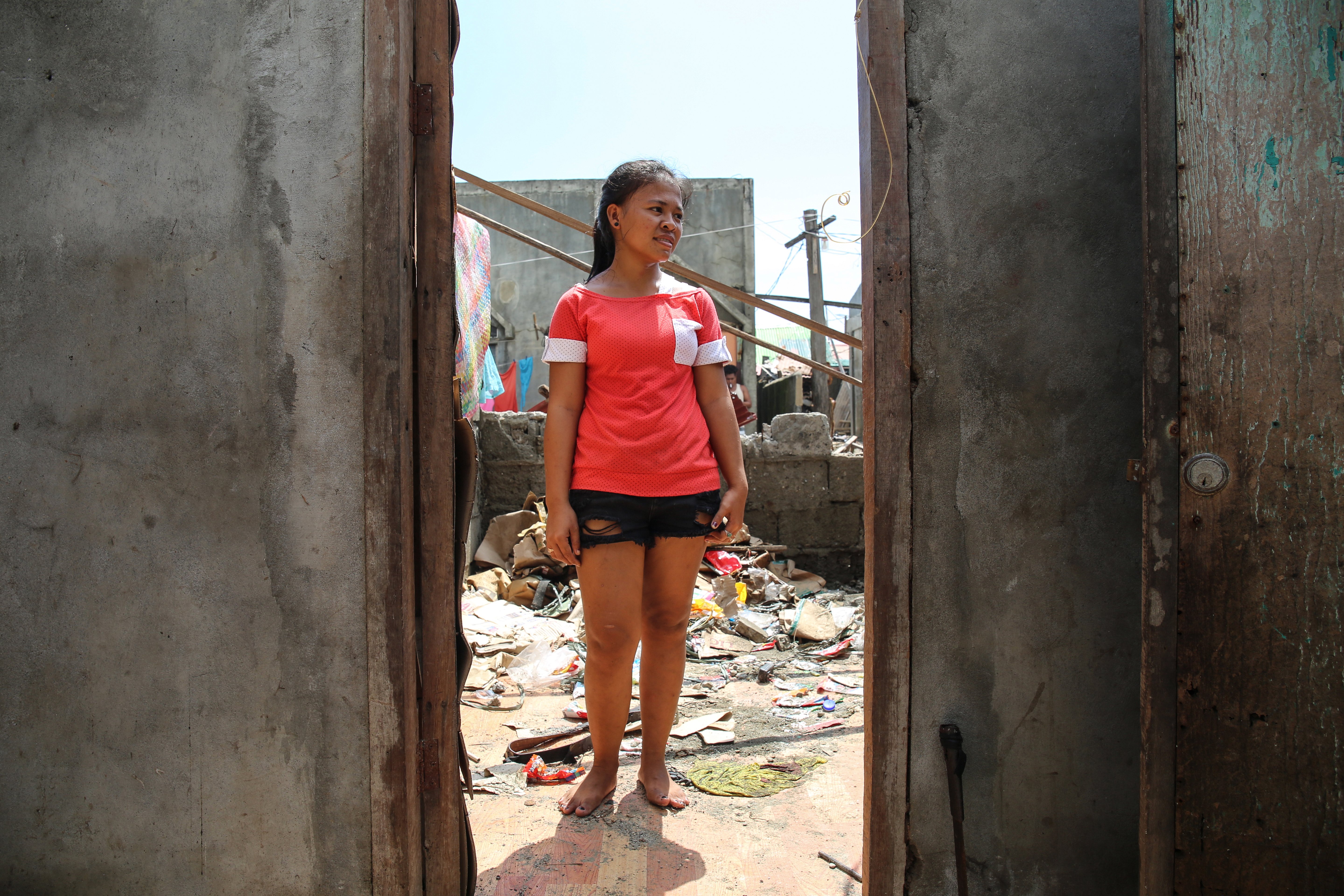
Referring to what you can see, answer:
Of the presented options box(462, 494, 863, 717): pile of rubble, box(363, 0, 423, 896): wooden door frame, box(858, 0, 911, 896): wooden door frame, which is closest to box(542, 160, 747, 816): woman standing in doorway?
box(363, 0, 423, 896): wooden door frame

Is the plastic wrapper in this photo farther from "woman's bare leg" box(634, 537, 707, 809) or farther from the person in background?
the person in background

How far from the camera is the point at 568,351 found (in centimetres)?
237

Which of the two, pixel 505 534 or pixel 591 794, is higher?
pixel 505 534

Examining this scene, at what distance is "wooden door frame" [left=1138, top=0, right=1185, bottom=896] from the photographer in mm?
1563

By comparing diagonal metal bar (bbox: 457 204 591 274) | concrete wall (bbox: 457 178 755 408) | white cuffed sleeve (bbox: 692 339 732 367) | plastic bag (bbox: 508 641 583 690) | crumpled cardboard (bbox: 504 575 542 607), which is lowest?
plastic bag (bbox: 508 641 583 690)

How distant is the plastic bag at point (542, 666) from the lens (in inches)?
163

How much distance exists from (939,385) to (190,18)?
1899mm

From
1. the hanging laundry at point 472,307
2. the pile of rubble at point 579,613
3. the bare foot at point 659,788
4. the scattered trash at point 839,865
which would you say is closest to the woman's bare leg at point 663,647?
the bare foot at point 659,788

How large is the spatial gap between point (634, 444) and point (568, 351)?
34 centimetres

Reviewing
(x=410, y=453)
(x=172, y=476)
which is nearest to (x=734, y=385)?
(x=410, y=453)

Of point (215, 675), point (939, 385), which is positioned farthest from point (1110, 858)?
point (215, 675)

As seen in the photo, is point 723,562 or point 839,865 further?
point 723,562

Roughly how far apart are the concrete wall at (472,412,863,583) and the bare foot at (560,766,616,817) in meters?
3.71

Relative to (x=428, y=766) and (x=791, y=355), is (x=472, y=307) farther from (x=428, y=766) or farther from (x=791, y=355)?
(x=428, y=766)
